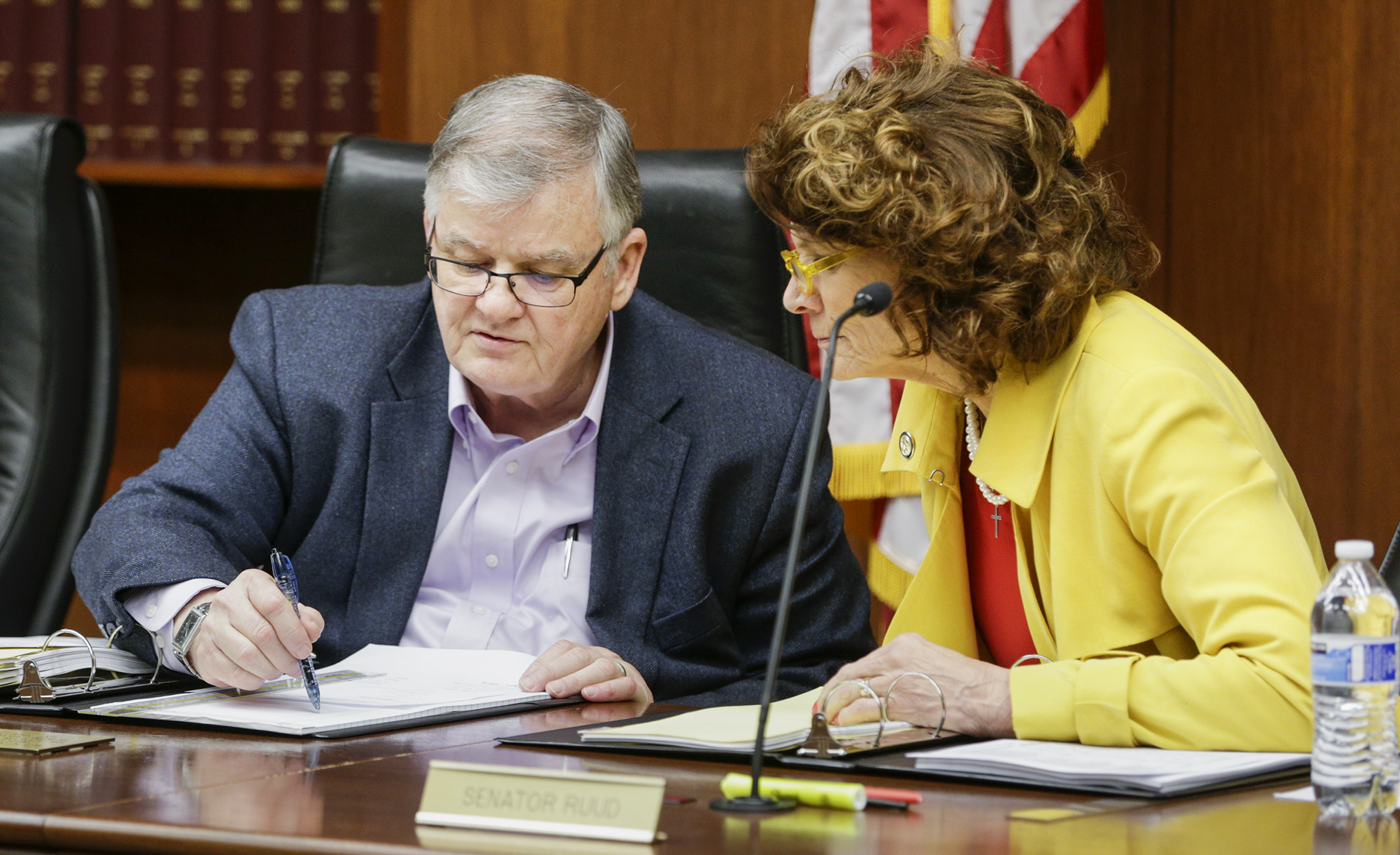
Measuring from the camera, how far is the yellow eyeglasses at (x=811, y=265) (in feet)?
4.65

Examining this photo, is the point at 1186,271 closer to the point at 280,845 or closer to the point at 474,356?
the point at 474,356

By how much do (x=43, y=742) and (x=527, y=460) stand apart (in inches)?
29.8

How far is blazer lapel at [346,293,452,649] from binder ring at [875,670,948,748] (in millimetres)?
729

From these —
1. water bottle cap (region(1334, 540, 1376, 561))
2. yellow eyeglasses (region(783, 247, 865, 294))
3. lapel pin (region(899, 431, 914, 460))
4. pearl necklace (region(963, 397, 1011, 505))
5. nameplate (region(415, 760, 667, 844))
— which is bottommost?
nameplate (region(415, 760, 667, 844))

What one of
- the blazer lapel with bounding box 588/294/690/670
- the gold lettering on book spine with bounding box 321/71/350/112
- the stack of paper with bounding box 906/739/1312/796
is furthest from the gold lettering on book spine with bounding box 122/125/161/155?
the stack of paper with bounding box 906/739/1312/796

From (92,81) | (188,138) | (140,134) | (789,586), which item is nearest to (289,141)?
(188,138)

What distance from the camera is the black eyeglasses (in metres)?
1.75

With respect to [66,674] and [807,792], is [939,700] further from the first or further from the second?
[66,674]

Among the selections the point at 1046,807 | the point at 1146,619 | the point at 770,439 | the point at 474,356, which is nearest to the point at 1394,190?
the point at 770,439

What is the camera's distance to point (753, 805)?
95 cm

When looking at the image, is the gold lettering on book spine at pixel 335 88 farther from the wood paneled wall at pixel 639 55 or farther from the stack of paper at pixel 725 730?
the stack of paper at pixel 725 730

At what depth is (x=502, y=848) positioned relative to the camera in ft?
2.84

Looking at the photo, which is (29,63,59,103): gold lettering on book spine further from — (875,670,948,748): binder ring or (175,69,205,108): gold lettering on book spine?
(875,670,948,748): binder ring

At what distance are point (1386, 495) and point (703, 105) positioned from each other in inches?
52.4
